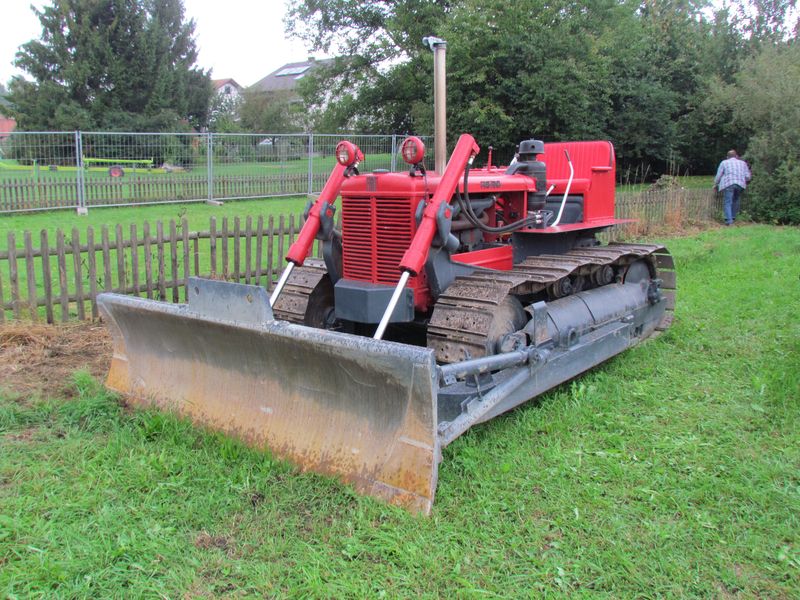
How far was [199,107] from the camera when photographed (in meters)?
40.0

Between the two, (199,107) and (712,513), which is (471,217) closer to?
(712,513)

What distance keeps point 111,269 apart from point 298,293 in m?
3.68

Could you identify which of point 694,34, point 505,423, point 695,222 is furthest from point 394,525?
point 694,34

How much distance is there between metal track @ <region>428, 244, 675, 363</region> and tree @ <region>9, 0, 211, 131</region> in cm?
3208

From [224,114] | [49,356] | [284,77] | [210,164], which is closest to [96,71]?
[224,114]

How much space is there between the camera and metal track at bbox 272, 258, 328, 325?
17.3 ft

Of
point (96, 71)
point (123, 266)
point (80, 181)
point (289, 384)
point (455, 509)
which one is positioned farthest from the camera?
point (96, 71)

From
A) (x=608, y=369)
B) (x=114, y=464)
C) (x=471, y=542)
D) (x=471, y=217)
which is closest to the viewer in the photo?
(x=471, y=542)

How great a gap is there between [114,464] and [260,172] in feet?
55.1

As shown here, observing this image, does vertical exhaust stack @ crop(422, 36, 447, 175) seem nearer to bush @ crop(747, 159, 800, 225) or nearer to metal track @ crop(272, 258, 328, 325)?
metal track @ crop(272, 258, 328, 325)

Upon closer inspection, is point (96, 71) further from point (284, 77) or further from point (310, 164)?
point (284, 77)

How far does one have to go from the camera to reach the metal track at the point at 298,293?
208 inches

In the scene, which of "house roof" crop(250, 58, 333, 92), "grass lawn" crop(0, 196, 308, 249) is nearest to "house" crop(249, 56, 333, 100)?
"house roof" crop(250, 58, 333, 92)

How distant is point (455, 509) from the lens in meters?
3.54
